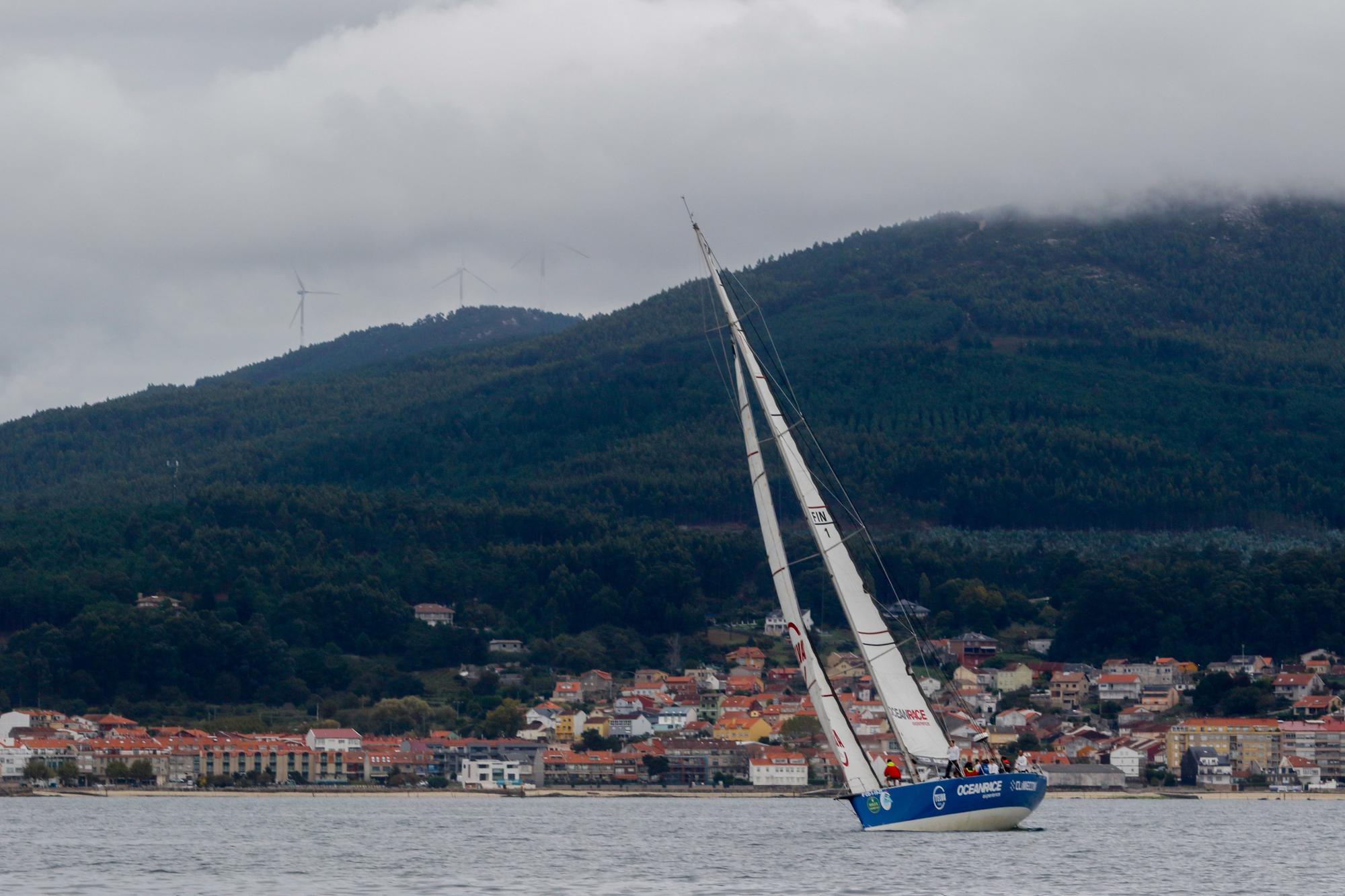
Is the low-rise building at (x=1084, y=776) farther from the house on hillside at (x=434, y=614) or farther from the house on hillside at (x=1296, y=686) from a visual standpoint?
the house on hillside at (x=434, y=614)

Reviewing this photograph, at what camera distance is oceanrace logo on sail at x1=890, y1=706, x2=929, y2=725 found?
45906 millimetres

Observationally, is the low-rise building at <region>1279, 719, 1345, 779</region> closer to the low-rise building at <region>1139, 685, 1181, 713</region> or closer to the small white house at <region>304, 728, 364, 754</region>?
the low-rise building at <region>1139, 685, 1181, 713</region>

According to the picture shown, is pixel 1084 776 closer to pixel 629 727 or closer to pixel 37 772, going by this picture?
pixel 629 727

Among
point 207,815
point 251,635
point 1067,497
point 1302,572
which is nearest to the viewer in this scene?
point 207,815

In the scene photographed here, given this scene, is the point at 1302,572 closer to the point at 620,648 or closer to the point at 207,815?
the point at 620,648

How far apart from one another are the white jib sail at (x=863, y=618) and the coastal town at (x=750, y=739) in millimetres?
53116

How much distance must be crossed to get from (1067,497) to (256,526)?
226 ft

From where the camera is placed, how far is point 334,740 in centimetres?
12006

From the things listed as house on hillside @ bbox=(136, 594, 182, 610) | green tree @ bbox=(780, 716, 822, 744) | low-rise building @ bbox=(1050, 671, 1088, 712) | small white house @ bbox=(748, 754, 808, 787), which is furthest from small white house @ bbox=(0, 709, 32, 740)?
low-rise building @ bbox=(1050, 671, 1088, 712)

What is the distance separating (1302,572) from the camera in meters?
153

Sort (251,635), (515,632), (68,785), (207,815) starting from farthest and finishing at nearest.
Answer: (515,632) → (251,635) → (68,785) → (207,815)

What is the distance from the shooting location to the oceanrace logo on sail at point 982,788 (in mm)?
47188

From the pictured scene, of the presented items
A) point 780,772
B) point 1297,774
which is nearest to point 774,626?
point 780,772

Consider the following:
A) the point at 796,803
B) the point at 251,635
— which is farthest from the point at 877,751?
the point at 251,635
